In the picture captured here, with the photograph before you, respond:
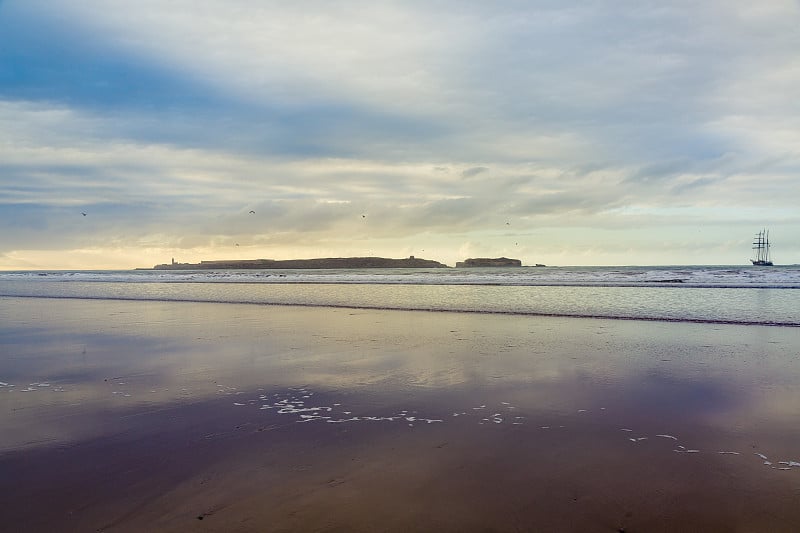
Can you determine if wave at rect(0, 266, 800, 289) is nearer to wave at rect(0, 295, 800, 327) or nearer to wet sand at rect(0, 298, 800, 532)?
wave at rect(0, 295, 800, 327)

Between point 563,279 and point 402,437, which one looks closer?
point 402,437

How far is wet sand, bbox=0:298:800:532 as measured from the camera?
4.11 metres

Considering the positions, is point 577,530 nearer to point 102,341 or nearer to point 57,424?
point 57,424

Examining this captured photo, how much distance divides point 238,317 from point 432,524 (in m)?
16.3

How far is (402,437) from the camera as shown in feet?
19.3

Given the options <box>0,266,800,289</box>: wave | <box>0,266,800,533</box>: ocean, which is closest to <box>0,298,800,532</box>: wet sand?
<box>0,266,800,533</box>: ocean

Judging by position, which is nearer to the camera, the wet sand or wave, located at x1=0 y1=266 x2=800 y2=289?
the wet sand

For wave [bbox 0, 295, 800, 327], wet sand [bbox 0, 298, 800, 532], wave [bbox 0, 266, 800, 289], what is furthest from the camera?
wave [bbox 0, 266, 800, 289]

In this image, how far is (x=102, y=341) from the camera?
13227 millimetres

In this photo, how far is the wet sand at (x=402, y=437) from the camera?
13.5 feet

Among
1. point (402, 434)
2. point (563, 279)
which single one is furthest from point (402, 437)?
point (563, 279)

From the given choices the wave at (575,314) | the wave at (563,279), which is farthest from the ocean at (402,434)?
the wave at (563,279)

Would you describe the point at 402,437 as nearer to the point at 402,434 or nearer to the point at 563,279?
the point at 402,434

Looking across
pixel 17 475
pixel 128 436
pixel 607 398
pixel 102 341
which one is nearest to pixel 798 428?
pixel 607 398
